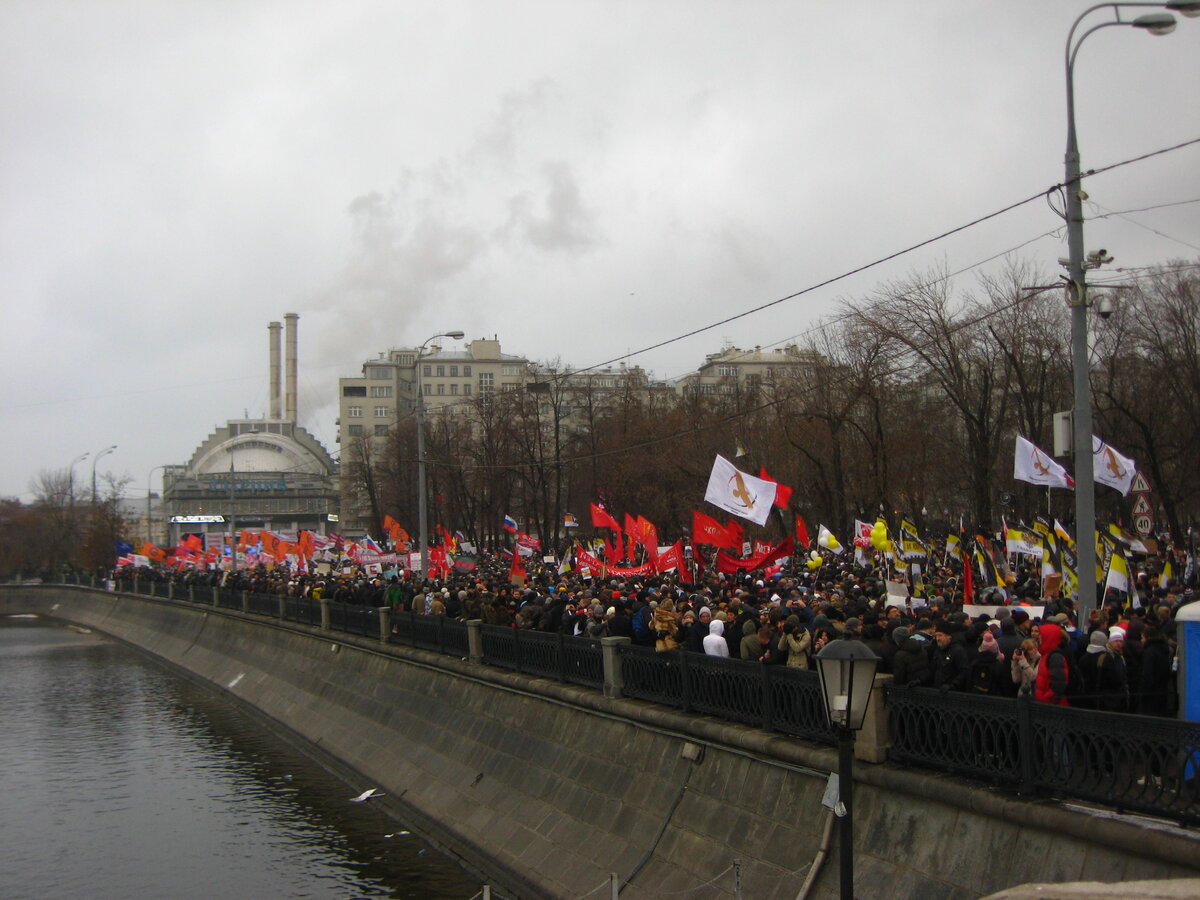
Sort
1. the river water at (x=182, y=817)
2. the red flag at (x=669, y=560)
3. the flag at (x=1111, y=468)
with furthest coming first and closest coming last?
the red flag at (x=669, y=560) < the flag at (x=1111, y=468) < the river water at (x=182, y=817)

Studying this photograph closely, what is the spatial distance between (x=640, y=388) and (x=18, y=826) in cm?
4894

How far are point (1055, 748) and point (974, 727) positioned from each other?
0.77 m

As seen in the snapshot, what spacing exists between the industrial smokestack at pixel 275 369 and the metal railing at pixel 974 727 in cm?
12377

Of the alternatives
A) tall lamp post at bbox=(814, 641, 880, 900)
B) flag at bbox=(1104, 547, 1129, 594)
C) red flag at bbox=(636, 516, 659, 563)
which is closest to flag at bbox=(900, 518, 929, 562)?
red flag at bbox=(636, 516, 659, 563)

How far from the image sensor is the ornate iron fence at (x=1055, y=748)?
25.4 feet

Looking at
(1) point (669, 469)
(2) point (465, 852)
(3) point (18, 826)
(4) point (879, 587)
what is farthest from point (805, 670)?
(1) point (669, 469)

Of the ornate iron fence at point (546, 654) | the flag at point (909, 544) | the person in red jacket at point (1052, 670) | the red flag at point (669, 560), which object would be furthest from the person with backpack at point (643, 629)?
the flag at point (909, 544)

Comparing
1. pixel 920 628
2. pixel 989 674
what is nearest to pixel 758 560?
pixel 920 628

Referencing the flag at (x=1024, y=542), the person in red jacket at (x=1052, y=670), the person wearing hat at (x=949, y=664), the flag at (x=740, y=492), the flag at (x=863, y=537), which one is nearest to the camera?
the person in red jacket at (x=1052, y=670)

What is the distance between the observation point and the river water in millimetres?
16797

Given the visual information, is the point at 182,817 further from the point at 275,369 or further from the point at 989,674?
the point at 275,369

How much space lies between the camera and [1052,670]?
984 centimetres

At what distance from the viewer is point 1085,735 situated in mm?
8383

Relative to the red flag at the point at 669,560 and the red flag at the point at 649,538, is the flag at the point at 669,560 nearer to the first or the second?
the red flag at the point at 669,560
